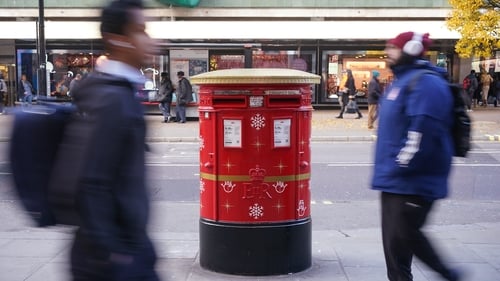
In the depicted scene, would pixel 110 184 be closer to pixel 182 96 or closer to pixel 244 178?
pixel 244 178

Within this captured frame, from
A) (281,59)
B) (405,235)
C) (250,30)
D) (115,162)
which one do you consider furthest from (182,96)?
(115,162)

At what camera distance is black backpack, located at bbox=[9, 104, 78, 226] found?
2.23m

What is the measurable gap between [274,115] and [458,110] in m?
1.40

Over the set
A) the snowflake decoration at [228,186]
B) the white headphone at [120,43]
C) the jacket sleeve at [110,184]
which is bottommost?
the snowflake decoration at [228,186]

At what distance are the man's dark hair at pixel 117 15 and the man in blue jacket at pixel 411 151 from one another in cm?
188

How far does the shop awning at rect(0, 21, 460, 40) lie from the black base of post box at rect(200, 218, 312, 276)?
1958 cm

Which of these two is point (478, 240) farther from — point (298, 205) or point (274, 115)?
point (274, 115)

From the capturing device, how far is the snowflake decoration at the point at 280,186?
181 inches

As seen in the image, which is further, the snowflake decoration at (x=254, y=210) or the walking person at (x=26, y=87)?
the walking person at (x=26, y=87)

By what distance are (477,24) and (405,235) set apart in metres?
16.1

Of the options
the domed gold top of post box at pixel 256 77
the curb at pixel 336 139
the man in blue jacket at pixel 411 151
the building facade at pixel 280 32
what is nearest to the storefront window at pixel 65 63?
the building facade at pixel 280 32

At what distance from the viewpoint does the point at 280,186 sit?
4.61 metres

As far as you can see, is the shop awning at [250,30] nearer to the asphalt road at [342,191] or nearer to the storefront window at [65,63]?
the storefront window at [65,63]

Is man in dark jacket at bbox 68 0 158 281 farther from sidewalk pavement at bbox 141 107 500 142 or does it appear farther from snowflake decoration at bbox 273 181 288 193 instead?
sidewalk pavement at bbox 141 107 500 142
